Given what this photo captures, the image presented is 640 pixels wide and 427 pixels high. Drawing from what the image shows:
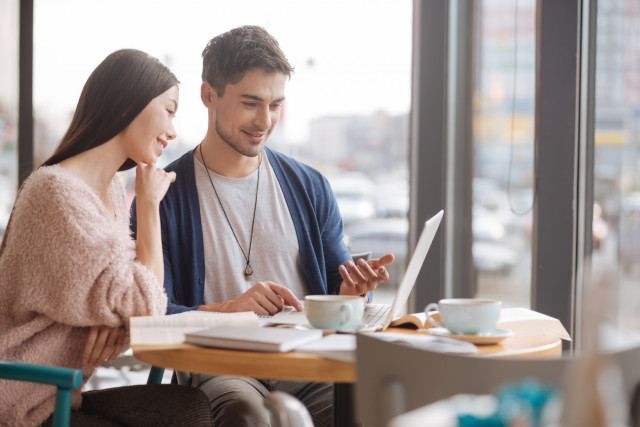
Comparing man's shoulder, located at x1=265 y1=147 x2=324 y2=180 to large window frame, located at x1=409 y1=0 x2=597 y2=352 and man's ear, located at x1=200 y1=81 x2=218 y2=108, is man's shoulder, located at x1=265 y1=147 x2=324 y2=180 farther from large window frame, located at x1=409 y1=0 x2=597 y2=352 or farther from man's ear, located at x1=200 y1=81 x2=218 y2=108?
large window frame, located at x1=409 y1=0 x2=597 y2=352

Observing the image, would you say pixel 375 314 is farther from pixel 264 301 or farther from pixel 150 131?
pixel 150 131

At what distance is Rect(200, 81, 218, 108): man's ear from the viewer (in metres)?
2.35

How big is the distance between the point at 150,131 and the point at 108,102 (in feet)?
0.41

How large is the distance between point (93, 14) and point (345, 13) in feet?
4.18

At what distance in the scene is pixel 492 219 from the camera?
3.21m

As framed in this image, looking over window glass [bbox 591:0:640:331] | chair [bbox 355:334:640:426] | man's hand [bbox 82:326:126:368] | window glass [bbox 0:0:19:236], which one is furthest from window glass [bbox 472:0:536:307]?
window glass [bbox 0:0:19:236]

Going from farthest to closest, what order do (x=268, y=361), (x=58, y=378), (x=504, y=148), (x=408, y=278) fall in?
(x=504, y=148) → (x=408, y=278) → (x=58, y=378) → (x=268, y=361)

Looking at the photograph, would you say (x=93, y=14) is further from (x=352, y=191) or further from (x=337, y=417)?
(x=337, y=417)

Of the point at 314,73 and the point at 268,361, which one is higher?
the point at 314,73

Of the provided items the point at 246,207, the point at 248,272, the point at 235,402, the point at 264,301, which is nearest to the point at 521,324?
the point at 264,301

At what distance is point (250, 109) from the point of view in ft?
7.43

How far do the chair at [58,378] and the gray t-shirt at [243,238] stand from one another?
0.76 metres

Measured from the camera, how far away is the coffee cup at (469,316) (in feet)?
4.76

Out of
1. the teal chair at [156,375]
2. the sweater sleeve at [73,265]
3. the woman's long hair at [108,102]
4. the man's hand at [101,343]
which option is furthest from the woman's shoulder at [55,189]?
the teal chair at [156,375]
